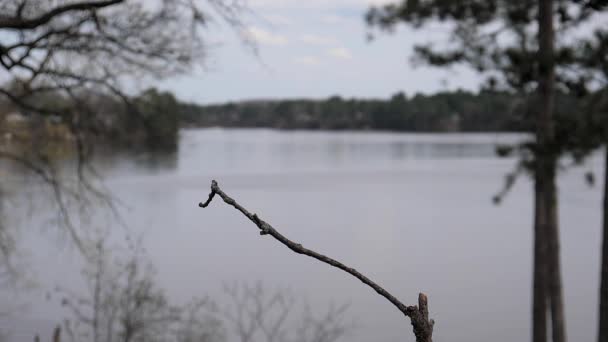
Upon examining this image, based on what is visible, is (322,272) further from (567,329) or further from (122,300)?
(122,300)

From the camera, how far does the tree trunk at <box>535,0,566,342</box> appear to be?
6.84m

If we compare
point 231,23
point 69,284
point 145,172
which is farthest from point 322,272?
point 145,172

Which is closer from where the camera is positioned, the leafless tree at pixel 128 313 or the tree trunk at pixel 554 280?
the leafless tree at pixel 128 313

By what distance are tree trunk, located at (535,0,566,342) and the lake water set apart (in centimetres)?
71

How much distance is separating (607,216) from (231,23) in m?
4.15

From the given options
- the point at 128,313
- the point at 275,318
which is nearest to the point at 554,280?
the point at 275,318

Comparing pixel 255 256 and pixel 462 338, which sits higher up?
pixel 255 256

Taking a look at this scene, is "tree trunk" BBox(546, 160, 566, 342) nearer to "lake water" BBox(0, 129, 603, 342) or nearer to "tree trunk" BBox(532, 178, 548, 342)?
"tree trunk" BBox(532, 178, 548, 342)

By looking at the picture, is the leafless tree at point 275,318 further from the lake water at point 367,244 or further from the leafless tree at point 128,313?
the leafless tree at point 128,313

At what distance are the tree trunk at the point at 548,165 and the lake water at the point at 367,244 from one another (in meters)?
0.71

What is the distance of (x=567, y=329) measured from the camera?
1033 centimetres

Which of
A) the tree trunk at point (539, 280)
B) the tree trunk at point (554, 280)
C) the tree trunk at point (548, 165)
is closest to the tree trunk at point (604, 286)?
the tree trunk at point (548, 165)

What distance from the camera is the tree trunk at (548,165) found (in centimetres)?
684

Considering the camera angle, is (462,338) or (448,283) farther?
(448,283)
